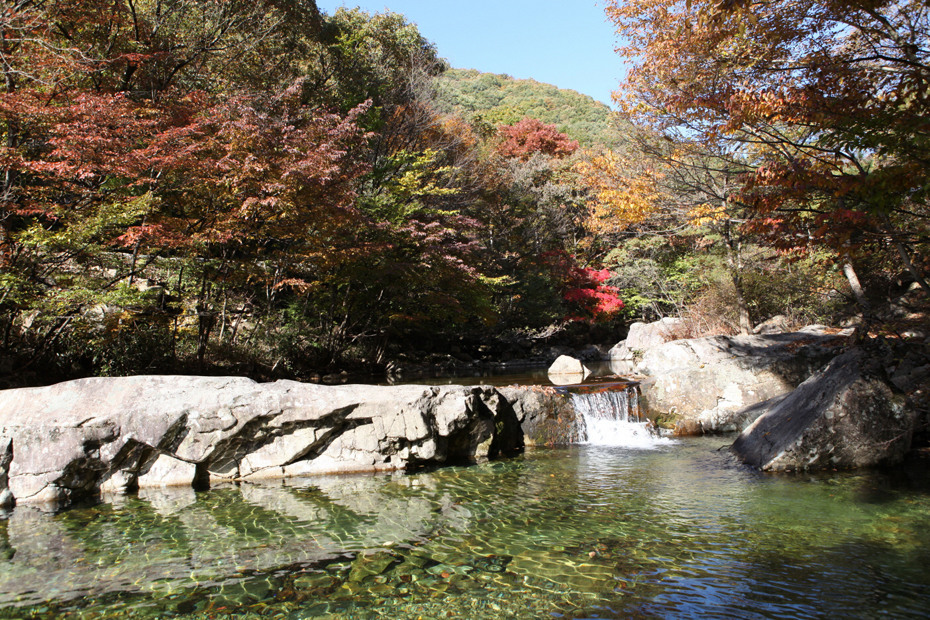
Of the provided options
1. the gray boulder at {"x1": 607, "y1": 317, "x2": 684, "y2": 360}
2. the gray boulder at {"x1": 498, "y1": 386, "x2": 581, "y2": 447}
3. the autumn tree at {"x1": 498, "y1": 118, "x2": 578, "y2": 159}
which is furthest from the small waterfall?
the autumn tree at {"x1": 498, "y1": 118, "x2": 578, "y2": 159}

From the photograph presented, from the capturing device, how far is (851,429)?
5859 mm

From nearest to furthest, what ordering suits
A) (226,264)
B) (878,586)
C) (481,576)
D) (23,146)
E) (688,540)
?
(878,586) → (481,576) → (688,540) → (23,146) → (226,264)

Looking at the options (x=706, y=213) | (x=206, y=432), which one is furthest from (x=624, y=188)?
(x=206, y=432)

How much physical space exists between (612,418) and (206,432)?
6316mm

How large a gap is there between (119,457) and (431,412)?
3.57 metres

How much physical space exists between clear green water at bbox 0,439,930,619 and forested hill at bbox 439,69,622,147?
31989 mm

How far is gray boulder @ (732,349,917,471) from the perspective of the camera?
5.82m

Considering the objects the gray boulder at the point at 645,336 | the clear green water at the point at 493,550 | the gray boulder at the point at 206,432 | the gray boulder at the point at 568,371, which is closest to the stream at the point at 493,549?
the clear green water at the point at 493,550

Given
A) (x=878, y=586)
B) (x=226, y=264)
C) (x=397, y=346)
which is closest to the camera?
(x=878, y=586)

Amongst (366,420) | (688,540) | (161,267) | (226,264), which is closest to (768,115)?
(688,540)

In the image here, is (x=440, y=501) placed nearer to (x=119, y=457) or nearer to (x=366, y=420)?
(x=366, y=420)

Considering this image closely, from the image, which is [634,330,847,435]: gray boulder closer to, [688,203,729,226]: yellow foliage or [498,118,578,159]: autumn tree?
[688,203,729,226]: yellow foliage

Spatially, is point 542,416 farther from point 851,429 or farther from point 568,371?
point 568,371

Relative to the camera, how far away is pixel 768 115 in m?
5.45
